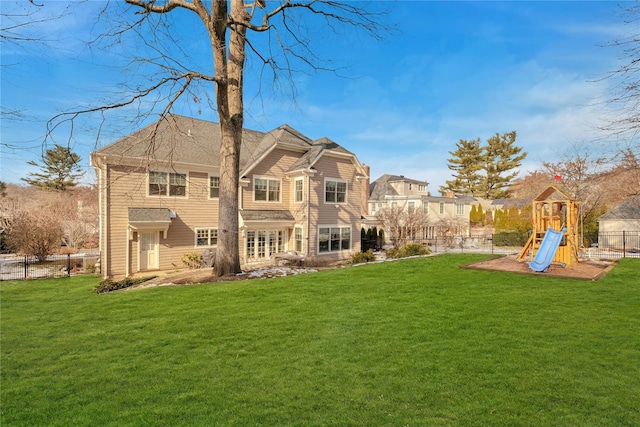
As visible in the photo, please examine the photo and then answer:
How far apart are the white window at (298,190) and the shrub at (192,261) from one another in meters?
6.17

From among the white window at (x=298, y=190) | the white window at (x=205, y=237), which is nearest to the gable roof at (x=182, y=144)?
the white window at (x=298, y=190)

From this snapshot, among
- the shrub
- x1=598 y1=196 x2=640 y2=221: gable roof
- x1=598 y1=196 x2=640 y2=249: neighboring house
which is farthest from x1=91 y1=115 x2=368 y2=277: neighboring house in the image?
x1=598 y1=196 x2=640 y2=221: gable roof

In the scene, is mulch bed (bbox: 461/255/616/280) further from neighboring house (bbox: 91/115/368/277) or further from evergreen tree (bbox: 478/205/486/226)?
evergreen tree (bbox: 478/205/486/226)

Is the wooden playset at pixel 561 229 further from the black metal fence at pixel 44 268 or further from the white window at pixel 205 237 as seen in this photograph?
the black metal fence at pixel 44 268

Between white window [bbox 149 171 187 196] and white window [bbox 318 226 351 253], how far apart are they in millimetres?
7660

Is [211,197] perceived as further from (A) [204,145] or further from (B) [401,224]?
(B) [401,224]

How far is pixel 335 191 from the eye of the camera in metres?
19.9

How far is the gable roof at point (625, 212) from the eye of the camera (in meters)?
24.9

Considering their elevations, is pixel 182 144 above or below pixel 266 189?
above

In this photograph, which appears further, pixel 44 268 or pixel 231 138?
pixel 44 268

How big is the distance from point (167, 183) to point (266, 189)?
16.5ft

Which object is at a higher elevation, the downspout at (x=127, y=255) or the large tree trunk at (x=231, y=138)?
the large tree trunk at (x=231, y=138)

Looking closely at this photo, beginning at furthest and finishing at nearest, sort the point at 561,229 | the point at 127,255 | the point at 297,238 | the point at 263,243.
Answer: the point at 297,238 → the point at 263,243 → the point at 127,255 → the point at 561,229

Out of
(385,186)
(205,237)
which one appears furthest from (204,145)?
(385,186)
